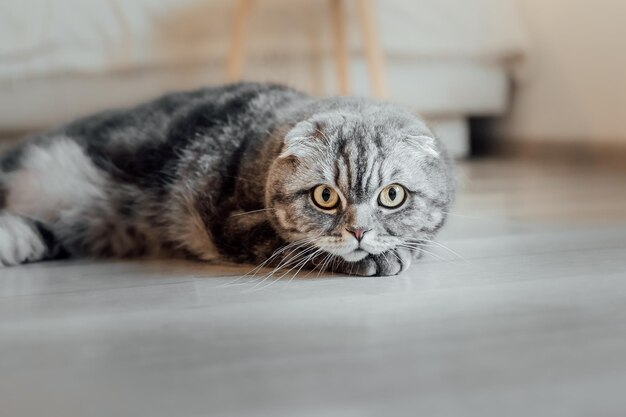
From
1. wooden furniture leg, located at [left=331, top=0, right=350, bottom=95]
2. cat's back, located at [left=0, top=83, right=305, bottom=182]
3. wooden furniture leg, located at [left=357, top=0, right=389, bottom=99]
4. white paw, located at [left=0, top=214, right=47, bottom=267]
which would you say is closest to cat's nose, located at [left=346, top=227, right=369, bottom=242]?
cat's back, located at [left=0, top=83, right=305, bottom=182]

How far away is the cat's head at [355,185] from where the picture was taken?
135 cm

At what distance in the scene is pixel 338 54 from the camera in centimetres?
311

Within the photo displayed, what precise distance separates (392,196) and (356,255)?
138mm

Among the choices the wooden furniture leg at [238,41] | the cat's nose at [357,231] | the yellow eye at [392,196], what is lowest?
the cat's nose at [357,231]

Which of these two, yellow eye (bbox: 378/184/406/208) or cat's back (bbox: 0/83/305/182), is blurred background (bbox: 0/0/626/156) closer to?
cat's back (bbox: 0/83/305/182)

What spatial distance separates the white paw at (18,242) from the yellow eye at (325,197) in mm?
688

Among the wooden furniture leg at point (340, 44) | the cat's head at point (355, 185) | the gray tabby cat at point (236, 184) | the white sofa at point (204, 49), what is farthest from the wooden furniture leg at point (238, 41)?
the cat's head at point (355, 185)

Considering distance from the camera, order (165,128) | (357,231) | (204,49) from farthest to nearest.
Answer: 1. (204,49)
2. (165,128)
3. (357,231)

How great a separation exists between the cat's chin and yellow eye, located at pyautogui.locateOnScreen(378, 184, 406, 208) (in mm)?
102

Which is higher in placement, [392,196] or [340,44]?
[340,44]

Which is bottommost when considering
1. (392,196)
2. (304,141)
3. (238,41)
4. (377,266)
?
(377,266)

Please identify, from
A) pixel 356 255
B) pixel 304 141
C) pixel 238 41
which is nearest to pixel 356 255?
pixel 356 255

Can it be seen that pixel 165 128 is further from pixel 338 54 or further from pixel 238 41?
pixel 338 54

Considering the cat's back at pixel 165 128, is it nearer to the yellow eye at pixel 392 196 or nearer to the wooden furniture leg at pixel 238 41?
the yellow eye at pixel 392 196
